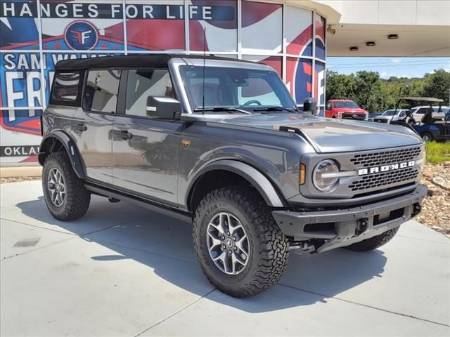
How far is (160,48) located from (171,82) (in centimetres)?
675

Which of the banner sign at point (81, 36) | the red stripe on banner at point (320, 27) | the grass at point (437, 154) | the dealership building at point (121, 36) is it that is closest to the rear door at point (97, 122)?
the dealership building at point (121, 36)

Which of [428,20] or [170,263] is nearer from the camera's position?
[170,263]

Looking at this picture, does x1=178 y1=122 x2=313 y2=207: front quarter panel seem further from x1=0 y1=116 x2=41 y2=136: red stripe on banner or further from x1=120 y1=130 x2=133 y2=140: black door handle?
x1=0 y1=116 x2=41 y2=136: red stripe on banner

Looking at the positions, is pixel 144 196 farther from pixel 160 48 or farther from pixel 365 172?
pixel 160 48

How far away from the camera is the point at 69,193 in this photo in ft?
18.5

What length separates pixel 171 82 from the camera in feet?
14.4

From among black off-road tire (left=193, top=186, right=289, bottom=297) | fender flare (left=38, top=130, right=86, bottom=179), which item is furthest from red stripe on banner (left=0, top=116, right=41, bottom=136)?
black off-road tire (left=193, top=186, right=289, bottom=297)

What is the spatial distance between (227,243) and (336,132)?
1185 millimetres

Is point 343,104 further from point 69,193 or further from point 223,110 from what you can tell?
point 223,110

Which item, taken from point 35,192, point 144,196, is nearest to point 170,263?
point 144,196

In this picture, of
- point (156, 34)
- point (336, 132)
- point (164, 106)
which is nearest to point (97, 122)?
point (164, 106)

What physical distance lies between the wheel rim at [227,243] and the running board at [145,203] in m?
0.46

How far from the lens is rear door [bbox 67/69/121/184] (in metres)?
5.08

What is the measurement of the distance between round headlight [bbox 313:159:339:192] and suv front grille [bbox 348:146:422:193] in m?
0.16
